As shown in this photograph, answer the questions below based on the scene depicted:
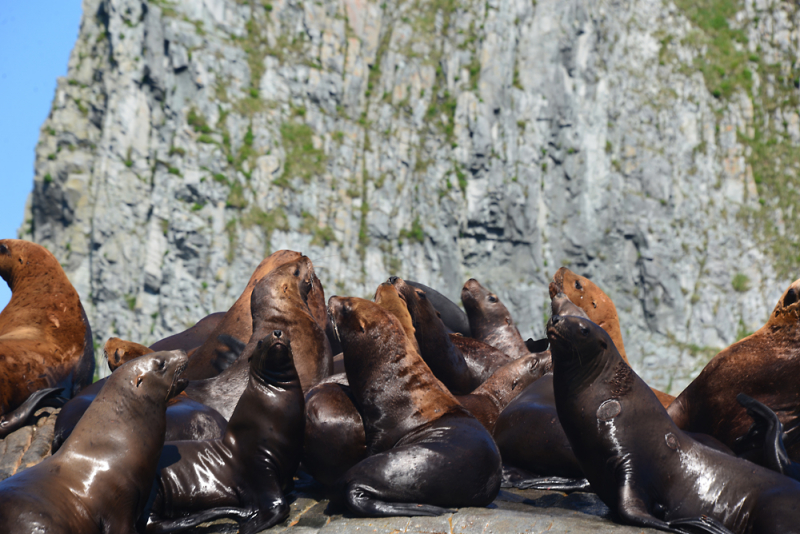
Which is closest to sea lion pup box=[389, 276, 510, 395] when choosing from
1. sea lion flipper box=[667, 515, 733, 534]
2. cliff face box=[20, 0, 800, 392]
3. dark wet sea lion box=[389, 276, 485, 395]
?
dark wet sea lion box=[389, 276, 485, 395]

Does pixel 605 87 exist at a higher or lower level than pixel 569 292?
higher

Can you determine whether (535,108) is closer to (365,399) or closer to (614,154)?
(614,154)

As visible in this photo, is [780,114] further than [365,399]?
Yes

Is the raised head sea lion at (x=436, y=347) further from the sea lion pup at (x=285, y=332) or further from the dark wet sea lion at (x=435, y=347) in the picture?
the sea lion pup at (x=285, y=332)

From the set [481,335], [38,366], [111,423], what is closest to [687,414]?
[481,335]

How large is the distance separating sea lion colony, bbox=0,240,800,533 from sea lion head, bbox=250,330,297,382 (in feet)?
0.04

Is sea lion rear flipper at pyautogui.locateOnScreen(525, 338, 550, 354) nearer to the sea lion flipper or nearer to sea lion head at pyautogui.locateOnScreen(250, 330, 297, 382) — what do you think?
sea lion head at pyautogui.locateOnScreen(250, 330, 297, 382)

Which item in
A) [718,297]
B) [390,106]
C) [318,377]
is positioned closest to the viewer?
[318,377]

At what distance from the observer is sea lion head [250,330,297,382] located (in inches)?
208

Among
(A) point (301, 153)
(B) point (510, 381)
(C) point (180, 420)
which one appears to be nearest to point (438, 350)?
(B) point (510, 381)

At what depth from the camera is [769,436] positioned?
5047 millimetres

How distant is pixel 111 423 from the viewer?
459cm

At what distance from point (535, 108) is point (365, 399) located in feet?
192

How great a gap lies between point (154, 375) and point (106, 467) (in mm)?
729
